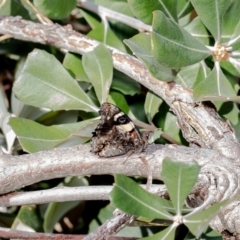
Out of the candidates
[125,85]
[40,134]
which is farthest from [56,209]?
[125,85]

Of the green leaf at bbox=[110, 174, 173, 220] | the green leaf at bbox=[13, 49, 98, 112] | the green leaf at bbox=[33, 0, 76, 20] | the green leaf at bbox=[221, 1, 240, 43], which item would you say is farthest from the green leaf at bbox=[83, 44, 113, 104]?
the green leaf at bbox=[110, 174, 173, 220]

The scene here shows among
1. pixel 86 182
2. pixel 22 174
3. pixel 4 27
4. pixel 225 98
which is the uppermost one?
pixel 225 98

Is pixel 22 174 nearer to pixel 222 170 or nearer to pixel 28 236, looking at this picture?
pixel 28 236

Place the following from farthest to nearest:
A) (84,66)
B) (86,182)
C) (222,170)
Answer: (86,182) → (84,66) → (222,170)

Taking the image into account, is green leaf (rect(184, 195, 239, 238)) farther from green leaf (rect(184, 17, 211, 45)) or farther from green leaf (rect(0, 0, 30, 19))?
green leaf (rect(0, 0, 30, 19))

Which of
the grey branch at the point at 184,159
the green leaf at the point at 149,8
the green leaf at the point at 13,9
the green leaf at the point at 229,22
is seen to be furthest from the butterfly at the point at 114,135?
the green leaf at the point at 13,9

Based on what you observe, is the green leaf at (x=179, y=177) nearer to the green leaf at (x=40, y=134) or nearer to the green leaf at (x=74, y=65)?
the green leaf at (x=40, y=134)

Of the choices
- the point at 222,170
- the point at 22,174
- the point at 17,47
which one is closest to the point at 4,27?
the point at 17,47
